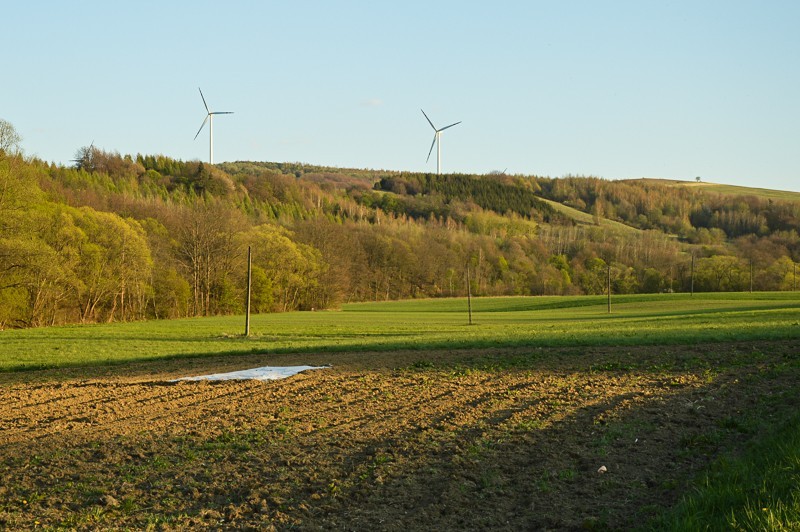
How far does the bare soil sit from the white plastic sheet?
2.56 feet

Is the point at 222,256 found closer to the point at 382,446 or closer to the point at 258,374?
the point at 258,374

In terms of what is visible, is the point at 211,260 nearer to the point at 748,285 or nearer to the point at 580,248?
the point at 748,285

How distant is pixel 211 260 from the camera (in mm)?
90500

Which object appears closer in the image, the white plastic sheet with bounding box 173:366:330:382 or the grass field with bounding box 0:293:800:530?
the grass field with bounding box 0:293:800:530

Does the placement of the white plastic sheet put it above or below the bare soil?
below

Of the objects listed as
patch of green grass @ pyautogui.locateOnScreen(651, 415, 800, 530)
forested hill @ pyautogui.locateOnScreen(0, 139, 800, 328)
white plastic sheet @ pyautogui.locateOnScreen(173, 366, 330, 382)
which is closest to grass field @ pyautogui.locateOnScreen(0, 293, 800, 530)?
patch of green grass @ pyautogui.locateOnScreen(651, 415, 800, 530)

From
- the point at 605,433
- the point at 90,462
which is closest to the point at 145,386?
the point at 90,462

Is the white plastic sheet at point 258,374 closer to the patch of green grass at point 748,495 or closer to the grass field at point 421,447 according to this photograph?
the grass field at point 421,447

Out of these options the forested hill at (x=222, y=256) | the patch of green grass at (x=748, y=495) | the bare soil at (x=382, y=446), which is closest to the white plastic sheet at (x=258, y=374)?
the bare soil at (x=382, y=446)

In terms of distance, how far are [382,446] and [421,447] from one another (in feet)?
2.07

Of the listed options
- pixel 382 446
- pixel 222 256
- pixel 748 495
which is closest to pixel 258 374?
pixel 382 446

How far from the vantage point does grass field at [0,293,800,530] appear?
917 cm

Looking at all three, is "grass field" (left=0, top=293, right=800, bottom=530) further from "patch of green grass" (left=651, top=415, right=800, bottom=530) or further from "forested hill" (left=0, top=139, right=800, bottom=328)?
"forested hill" (left=0, top=139, right=800, bottom=328)

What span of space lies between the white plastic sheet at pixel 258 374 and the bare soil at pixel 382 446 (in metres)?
0.78
